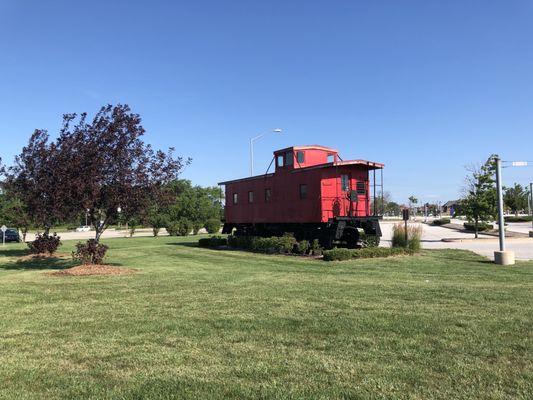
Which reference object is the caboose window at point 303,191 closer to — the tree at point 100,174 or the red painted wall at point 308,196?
the red painted wall at point 308,196

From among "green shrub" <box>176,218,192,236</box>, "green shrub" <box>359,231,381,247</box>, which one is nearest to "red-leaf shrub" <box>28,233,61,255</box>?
"green shrub" <box>359,231,381,247</box>

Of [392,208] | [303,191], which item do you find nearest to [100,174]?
[303,191]

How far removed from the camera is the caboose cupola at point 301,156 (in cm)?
2134

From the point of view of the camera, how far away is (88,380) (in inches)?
177

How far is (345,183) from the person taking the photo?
20141mm

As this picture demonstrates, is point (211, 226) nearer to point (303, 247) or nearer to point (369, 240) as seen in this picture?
point (369, 240)

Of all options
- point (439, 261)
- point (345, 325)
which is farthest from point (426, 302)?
point (439, 261)

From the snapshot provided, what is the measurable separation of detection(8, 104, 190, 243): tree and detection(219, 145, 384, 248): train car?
6906 mm

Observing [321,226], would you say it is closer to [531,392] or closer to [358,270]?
[358,270]

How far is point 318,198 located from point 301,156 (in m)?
2.66

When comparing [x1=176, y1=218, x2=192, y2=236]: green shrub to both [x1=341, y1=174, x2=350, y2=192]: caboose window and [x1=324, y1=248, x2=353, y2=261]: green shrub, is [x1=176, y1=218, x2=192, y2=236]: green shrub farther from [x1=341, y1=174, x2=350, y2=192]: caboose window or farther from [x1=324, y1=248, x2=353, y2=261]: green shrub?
[x1=324, y1=248, x2=353, y2=261]: green shrub

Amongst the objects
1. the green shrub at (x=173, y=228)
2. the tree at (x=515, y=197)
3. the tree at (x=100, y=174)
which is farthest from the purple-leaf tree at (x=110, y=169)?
the tree at (x=515, y=197)

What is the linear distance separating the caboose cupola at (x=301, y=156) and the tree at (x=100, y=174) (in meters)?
7.56

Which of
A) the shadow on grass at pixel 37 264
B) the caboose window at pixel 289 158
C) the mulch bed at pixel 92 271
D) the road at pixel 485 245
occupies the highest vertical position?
the caboose window at pixel 289 158
